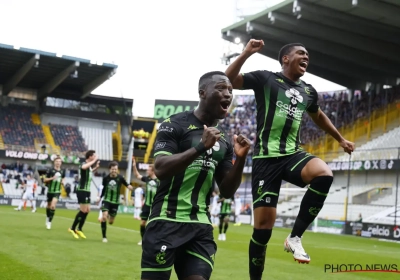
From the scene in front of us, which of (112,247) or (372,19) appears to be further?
(372,19)

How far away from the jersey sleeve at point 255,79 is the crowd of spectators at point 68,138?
45.7 meters

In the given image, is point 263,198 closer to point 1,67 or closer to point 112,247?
point 112,247

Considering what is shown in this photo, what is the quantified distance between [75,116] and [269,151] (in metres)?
49.9

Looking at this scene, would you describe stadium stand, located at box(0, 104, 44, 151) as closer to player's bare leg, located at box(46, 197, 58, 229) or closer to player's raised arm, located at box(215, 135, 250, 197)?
player's bare leg, located at box(46, 197, 58, 229)

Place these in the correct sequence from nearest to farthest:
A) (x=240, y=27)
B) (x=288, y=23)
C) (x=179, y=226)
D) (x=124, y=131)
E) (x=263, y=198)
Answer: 1. (x=179, y=226)
2. (x=263, y=198)
3. (x=288, y=23)
4. (x=240, y=27)
5. (x=124, y=131)

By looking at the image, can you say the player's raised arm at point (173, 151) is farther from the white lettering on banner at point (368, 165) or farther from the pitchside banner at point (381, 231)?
the white lettering on banner at point (368, 165)

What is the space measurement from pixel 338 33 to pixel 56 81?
27.6 meters

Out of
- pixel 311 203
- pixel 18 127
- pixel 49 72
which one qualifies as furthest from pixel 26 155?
pixel 311 203

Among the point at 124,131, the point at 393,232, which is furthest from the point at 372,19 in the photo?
the point at 124,131

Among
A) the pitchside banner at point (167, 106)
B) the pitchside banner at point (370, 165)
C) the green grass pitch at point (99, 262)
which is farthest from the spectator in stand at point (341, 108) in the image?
the pitchside banner at point (167, 106)

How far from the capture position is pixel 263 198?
6.28 m

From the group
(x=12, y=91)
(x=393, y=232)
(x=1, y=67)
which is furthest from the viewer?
(x=12, y=91)

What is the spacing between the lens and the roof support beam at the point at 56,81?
150ft

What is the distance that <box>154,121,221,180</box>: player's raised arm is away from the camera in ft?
13.1
